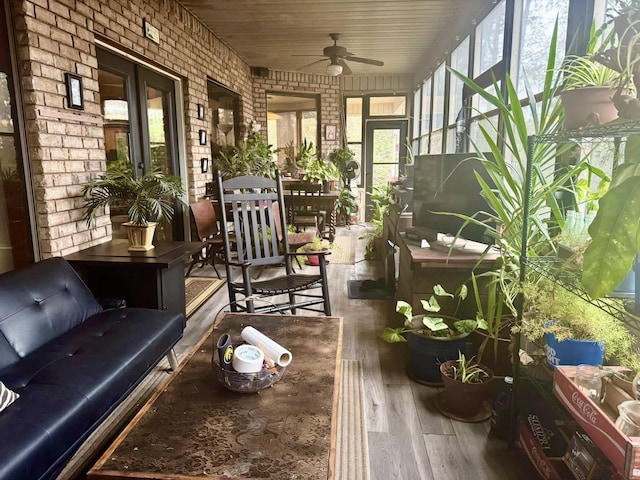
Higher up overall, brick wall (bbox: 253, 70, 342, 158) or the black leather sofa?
brick wall (bbox: 253, 70, 342, 158)

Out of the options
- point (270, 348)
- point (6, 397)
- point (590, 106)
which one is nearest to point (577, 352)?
point (590, 106)

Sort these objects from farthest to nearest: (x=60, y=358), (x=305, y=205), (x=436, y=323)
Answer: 1. (x=305, y=205)
2. (x=436, y=323)
3. (x=60, y=358)

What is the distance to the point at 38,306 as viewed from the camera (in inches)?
82.8

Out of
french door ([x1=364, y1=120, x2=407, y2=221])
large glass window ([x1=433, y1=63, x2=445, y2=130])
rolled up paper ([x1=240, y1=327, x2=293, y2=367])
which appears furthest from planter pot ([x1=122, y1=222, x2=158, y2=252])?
french door ([x1=364, y1=120, x2=407, y2=221])

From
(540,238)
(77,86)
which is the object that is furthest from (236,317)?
(77,86)

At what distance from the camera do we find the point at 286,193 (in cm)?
607

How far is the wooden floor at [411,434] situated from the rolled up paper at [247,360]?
75 centimetres

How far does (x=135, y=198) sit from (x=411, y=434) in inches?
86.5

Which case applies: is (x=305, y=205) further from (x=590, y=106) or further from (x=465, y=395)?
(x=590, y=106)

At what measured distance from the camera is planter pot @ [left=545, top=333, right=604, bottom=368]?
5.50 feet

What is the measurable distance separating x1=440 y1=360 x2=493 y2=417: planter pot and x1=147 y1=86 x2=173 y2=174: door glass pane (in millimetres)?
3351

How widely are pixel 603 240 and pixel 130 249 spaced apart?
2.71 m

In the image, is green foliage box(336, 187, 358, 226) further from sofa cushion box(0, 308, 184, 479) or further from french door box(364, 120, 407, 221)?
sofa cushion box(0, 308, 184, 479)

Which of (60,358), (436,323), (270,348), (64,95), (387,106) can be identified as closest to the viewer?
(270,348)
